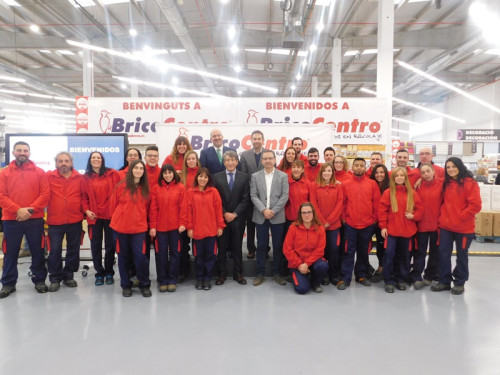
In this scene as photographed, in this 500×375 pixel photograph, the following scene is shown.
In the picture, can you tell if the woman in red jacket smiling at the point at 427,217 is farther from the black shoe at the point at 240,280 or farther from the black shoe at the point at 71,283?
the black shoe at the point at 71,283

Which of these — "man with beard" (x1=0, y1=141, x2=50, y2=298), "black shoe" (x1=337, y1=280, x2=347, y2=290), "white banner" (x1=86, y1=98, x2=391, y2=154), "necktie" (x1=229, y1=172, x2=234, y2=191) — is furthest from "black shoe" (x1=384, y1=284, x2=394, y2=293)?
"man with beard" (x1=0, y1=141, x2=50, y2=298)

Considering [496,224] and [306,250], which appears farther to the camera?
[496,224]

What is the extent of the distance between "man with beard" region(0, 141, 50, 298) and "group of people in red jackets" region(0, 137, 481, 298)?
12mm

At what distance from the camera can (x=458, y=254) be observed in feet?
11.3

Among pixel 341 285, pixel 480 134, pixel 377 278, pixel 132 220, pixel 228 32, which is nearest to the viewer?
pixel 132 220

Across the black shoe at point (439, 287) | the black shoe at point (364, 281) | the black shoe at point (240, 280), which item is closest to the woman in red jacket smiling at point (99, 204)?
the black shoe at point (240, 280)

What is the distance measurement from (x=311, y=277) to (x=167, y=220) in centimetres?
175

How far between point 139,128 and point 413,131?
21160 mm

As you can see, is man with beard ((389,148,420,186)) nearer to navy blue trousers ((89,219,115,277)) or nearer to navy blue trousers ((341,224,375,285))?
navy blue trousers ((341,224,375,285))

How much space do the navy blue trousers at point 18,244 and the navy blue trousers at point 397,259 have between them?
384 cm

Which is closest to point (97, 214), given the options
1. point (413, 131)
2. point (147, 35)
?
point (147, 35)

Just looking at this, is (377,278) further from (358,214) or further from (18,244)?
(18,244)

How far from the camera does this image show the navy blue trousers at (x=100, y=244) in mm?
3613

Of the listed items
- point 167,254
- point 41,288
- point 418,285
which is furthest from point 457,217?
point 41,288
